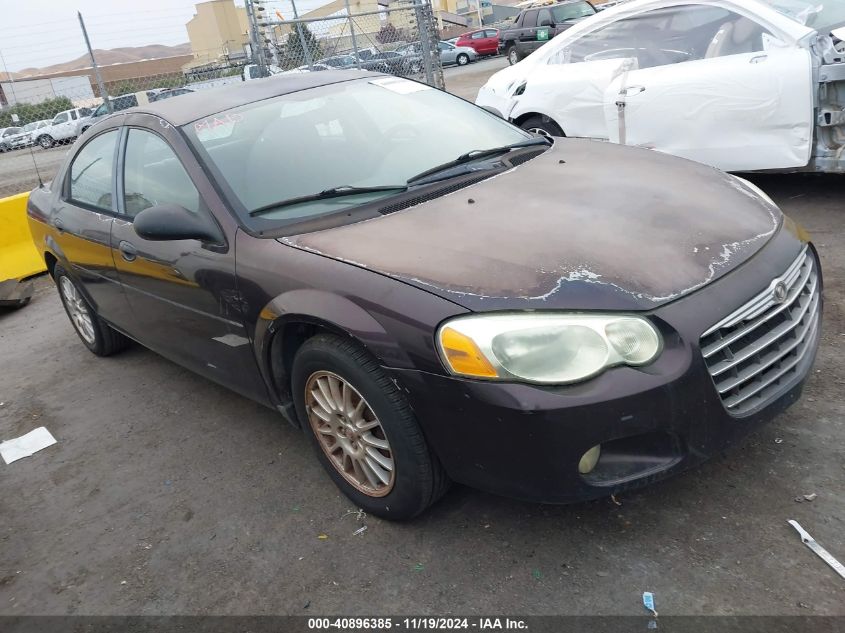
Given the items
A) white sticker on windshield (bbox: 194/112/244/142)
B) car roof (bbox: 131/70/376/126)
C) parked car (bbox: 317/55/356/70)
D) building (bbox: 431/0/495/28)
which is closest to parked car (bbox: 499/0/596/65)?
parked car (bbox: 317/55/356/70)

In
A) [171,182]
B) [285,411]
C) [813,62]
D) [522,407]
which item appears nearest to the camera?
[522,407]

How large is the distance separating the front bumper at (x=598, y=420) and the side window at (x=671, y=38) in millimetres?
3771

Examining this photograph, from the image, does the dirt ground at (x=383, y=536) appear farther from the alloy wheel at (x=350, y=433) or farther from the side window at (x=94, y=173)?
the side window at (x=94, y=173)

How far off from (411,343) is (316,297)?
0.46 meters

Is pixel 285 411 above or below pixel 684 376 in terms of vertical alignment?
below

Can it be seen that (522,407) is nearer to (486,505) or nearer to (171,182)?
(486,505)

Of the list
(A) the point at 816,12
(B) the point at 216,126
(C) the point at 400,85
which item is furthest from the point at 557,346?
(A) the point at 816,12

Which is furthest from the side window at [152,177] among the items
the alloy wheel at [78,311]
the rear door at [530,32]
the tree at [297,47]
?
the rear door at [530,32]

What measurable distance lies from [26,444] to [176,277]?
1.60 metres

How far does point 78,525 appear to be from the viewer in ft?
10.3

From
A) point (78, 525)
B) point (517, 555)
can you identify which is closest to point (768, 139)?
point (517, 555)

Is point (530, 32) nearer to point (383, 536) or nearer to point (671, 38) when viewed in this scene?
point (671, 38)

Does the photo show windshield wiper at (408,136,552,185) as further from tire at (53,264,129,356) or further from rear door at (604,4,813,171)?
tire at (53,264,129,356)

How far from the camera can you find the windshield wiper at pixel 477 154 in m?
3.16
